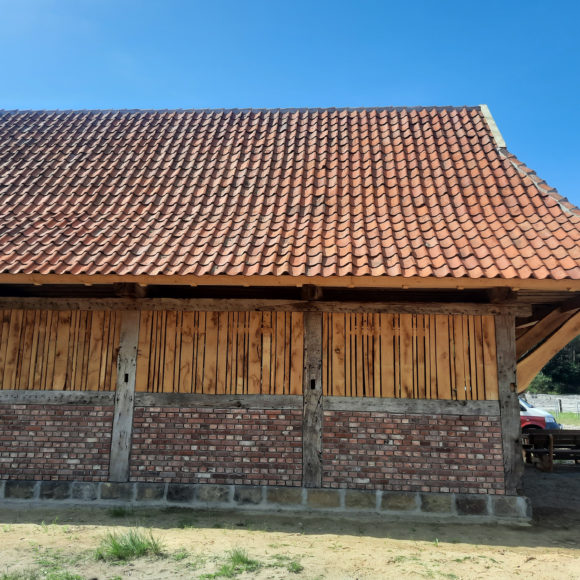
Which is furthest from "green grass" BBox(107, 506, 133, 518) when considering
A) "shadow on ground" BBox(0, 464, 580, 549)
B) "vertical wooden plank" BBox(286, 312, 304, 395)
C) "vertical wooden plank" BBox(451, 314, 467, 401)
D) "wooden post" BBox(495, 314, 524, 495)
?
"wooden post" BBox(495, 314, 524, 495)

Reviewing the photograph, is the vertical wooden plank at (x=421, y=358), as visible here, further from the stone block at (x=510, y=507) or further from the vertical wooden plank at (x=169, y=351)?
the vertical wooden plank at (x=169, y=351)

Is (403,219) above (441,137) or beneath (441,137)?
beneath

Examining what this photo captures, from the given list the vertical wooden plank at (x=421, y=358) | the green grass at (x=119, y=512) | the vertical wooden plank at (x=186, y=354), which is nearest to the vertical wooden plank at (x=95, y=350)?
the vertical wooden plank at (x=186, y=354)

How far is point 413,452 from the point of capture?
17.9 feet

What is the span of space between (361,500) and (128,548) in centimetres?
257

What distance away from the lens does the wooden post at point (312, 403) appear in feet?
17.9

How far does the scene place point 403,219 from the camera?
5.89m

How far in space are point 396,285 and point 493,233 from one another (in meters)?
1.54

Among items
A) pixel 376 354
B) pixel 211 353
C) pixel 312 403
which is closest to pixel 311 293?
pixel 376 354

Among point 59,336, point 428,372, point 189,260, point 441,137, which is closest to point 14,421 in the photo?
point 59,336

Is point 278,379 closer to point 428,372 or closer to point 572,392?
point 428,372

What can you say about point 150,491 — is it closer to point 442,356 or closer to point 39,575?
point 39,575

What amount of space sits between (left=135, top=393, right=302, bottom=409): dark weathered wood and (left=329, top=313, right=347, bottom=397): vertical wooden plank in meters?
0.48

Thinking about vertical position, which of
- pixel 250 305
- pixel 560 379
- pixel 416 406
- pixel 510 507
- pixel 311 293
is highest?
pixel 560 379
